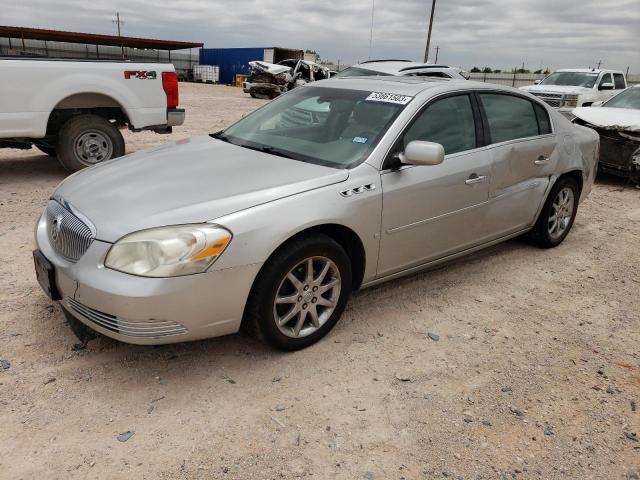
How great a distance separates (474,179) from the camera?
380 cm

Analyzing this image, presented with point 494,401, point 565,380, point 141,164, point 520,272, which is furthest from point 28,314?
point 520,272

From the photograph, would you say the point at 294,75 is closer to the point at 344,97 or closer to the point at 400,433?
the point at 344,97

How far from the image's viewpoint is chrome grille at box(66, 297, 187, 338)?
2.54m

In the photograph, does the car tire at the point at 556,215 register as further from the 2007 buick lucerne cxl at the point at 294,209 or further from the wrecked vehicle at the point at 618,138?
the wrecked vehicle at the point at 618,138

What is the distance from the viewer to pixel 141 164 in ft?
11.1

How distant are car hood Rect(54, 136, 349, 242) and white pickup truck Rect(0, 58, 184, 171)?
3.45m

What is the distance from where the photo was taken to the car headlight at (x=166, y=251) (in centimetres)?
251

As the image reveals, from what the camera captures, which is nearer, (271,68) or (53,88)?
(53,88)

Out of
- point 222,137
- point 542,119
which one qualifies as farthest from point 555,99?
point 222,137

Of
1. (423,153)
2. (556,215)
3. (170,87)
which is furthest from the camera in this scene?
(170,87)

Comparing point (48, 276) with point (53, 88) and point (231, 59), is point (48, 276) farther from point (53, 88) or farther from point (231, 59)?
point (231, 59)

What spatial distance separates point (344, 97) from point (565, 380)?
233 cm

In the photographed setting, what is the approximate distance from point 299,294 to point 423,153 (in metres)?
1.12

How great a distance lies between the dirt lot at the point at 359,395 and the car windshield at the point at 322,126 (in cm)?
112
